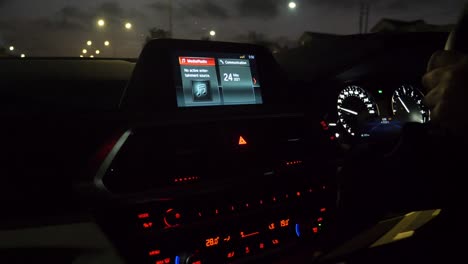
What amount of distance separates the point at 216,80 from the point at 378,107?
2726 millimetres

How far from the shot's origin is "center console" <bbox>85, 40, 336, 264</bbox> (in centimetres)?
194

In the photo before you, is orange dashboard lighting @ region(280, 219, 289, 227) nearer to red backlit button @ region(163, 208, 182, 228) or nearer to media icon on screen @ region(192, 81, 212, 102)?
red backlit button @ region(163, 208, 182, 228)

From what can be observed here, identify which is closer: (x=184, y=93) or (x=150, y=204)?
(x=150, y=204)

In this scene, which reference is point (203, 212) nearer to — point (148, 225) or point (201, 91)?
point (148, 225)

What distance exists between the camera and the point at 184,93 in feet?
7.79

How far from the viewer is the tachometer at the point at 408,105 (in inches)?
191

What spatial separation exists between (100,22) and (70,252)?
26.6 feet

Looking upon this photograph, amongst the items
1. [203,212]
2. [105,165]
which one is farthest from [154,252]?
[105,165]

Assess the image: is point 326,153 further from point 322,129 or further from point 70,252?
point 70,252

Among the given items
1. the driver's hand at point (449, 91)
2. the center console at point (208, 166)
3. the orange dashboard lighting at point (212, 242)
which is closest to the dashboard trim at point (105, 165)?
the center console at point (208, 166)

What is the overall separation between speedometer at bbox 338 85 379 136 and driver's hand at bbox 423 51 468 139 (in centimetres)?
297

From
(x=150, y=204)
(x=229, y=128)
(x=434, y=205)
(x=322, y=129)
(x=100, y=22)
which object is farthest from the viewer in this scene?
(x=100, y=22)

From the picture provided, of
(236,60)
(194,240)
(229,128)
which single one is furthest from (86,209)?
(236,60)

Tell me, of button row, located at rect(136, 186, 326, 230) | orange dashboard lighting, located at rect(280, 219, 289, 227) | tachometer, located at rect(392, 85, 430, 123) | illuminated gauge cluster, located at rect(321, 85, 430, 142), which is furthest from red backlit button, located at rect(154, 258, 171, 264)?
tachometer, located at rect(392, 85, 430, 123)
